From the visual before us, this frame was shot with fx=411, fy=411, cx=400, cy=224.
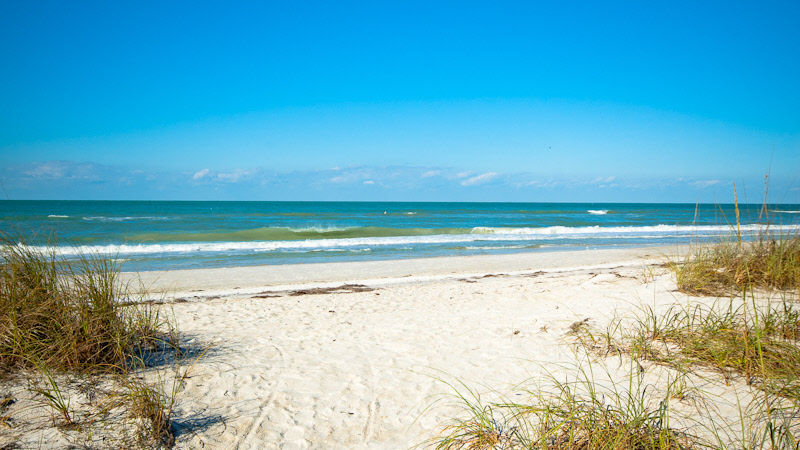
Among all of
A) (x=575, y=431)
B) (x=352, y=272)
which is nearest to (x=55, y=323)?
(x=575, y=431)

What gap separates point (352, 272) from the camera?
12.0m

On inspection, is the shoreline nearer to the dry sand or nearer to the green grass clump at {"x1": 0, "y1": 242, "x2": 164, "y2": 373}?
the dry sand

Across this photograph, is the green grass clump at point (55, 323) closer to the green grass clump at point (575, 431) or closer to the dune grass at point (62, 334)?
the dune grass at point (62, 334)

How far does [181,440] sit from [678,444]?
129 inches

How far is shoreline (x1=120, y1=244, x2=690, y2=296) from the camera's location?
10.2 metres

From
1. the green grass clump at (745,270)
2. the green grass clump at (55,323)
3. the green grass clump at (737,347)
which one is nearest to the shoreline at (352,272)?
the green grass clump at (745,270)

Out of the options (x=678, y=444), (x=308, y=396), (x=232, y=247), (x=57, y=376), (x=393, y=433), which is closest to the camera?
(x=678, y=444)

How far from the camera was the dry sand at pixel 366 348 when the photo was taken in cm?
330

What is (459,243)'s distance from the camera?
20859mm

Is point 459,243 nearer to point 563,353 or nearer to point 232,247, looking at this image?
point 232,247

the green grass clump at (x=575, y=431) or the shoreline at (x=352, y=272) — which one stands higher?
the green grass clump at (x=575, y=431)

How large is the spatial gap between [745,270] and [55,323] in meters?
8.78

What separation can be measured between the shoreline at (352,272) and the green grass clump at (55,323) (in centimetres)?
504

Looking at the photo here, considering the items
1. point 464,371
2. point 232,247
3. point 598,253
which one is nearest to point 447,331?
point 464,371
